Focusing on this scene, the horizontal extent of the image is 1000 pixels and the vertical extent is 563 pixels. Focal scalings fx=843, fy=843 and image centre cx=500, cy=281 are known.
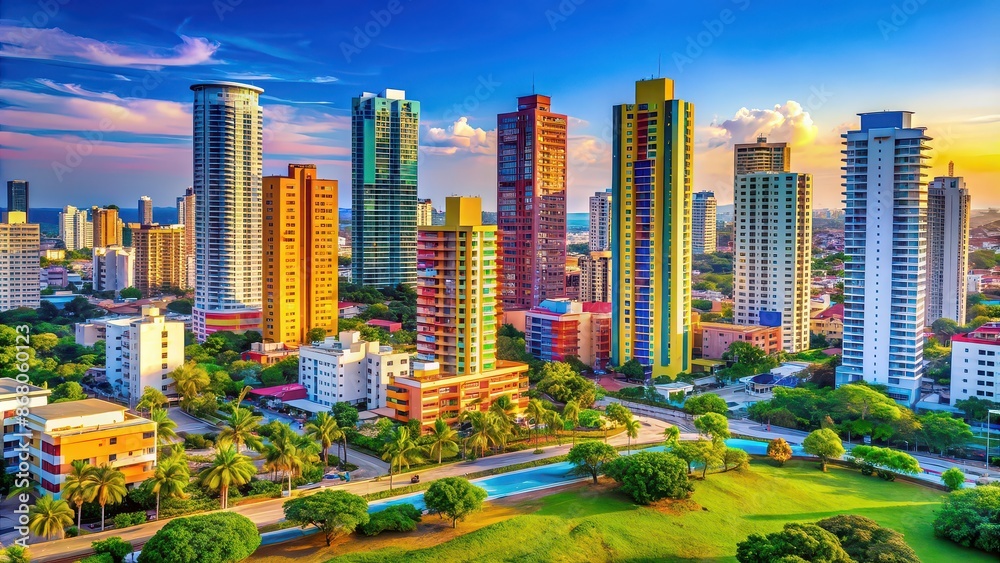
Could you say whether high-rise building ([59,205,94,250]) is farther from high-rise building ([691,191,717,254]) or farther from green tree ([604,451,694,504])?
green tree ([604,451,694,504])

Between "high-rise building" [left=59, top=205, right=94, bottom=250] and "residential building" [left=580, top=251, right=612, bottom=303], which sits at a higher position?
"high-rise building" [left=59, top=205, right=94, bottom=250]

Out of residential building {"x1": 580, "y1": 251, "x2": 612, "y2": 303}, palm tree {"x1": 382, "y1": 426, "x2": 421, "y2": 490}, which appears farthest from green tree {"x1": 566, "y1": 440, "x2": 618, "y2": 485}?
residential building {"x1": 580, "y1": 251, "x2": 612, "y2": 303}

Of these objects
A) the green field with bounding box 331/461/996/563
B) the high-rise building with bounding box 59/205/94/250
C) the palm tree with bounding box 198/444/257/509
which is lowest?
the green field with bounding box 331/461/996/563

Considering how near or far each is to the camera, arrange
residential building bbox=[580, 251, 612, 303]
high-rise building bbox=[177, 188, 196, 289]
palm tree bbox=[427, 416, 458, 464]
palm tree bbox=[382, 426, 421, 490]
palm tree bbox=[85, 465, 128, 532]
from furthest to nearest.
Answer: high-rise building bbox=[177, 188, 196, 289]
residential building bbox=[580, 251, 612, 303]
palm tree bbox=[427, 416, 458, 464]
palm tree bbox=[382, 426, 421, 490]
palm tree bbox=[85, 465, 128, 532]

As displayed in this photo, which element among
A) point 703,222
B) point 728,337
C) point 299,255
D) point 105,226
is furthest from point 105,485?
point 703,222

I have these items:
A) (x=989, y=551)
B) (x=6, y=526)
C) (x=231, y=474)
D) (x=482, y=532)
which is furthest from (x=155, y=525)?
(x=989, y=551)

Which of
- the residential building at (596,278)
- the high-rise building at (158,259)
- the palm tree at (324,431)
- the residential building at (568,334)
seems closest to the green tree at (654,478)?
the palm tree at (324,431)

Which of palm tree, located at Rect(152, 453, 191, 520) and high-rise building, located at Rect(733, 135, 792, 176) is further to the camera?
high-rise building, located at Rect(733, 135, 792, 176)

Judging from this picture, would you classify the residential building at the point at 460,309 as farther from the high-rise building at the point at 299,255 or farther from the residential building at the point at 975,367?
the residential building at the point at 975,367
